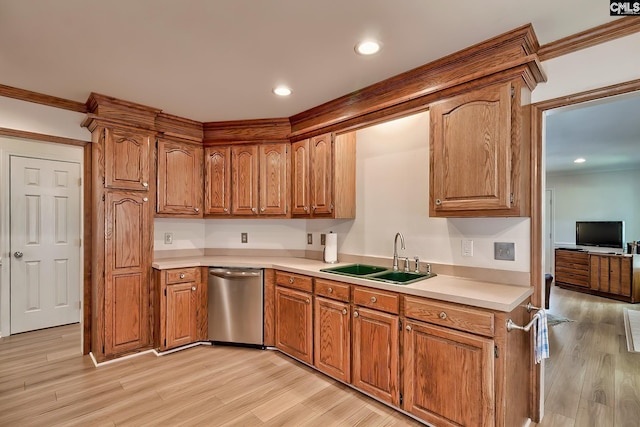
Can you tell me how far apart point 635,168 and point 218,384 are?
26.4 feet

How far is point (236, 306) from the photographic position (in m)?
3.25

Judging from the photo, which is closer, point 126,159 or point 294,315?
point 294,315

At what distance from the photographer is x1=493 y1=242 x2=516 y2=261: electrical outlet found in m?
2.16

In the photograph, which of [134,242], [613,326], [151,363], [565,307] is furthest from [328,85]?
[565,307]

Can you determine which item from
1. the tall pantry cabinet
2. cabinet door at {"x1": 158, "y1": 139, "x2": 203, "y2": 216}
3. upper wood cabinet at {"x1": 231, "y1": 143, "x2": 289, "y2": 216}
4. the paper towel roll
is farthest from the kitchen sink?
the tall pantry cabinet

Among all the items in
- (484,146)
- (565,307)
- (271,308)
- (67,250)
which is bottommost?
(565,307)

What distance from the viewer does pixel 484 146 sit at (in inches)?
78.0

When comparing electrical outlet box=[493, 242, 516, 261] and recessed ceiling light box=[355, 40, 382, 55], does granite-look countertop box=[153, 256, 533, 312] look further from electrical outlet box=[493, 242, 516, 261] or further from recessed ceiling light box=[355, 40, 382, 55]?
recessed ceiling light box=[355, 40, 382, 55]

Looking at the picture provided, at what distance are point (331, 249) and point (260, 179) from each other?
3.66 feet

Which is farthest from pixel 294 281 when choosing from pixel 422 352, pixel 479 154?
pixel 479 154

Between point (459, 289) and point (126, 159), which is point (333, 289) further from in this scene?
point (126, 159)

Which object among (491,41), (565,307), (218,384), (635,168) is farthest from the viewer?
(635,168)

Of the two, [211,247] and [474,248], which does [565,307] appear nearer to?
[474,248]

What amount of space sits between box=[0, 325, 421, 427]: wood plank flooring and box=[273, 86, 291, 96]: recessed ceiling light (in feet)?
7.98
